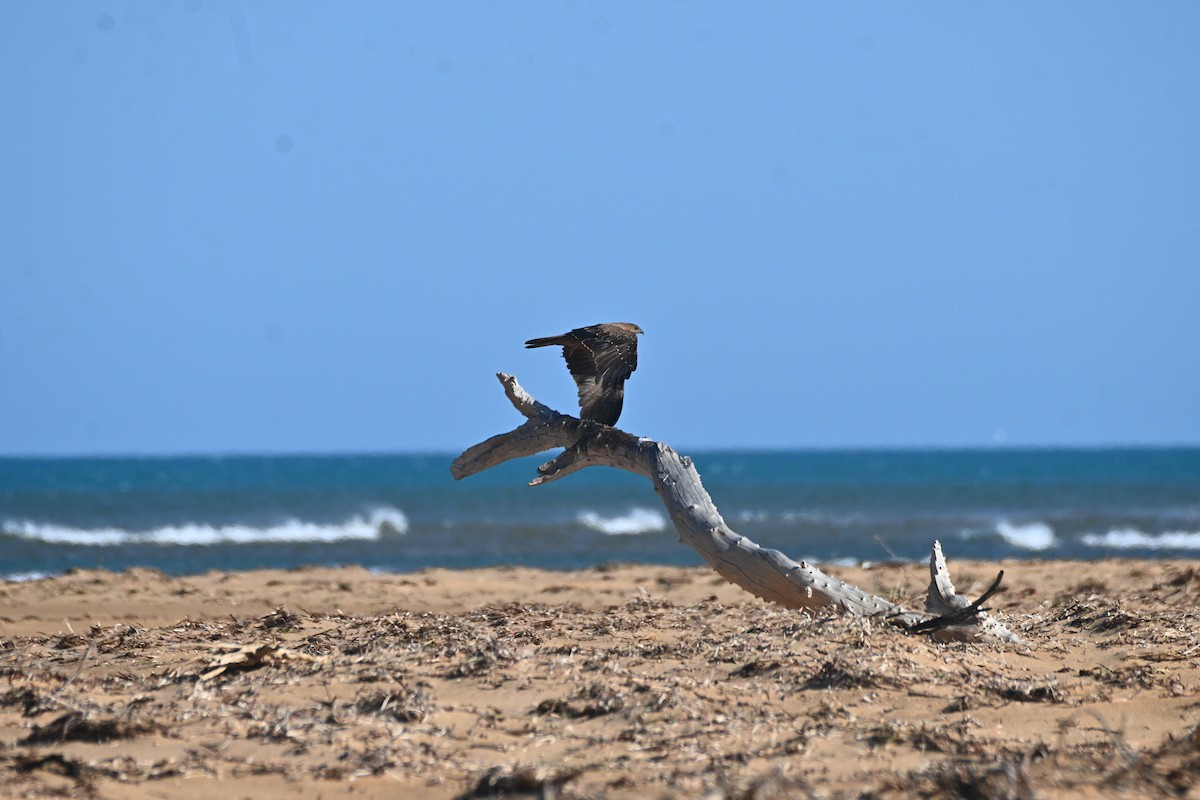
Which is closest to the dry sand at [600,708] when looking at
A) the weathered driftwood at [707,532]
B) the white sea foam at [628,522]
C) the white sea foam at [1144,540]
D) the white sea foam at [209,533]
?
the weathered driftwood at [707,532]

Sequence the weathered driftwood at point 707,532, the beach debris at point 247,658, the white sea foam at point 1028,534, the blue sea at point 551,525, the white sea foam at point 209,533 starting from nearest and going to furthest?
the beach debris at point 247,658, the weathered driftwood at point 707,532, the blue sea at point 551,525, the white sea foam at point 1028,534, the white sea foam at point 209,533

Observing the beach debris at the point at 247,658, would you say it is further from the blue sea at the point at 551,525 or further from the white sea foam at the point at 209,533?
the white sea foam at the point at 209,533

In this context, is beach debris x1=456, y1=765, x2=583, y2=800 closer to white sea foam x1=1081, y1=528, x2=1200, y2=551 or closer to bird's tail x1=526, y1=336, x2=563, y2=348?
bird's tail x1=526, y1=336, x2=563, y2=348

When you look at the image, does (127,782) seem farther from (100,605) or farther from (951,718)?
(100,605)

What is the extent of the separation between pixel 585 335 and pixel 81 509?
25456 millimetres

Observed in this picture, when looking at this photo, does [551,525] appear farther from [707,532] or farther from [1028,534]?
[707,532]

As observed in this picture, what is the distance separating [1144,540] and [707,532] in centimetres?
1570

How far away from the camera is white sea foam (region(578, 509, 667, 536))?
22.2 meters

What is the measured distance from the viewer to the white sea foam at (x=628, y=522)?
22156 mm

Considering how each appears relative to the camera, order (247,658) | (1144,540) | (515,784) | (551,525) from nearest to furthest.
Result: (515,784) → (247,658) → (1144,540) → (551,525)

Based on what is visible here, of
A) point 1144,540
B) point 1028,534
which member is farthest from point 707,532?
point 1028,534

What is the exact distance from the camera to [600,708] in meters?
4.29

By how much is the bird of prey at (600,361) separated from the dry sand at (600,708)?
1205mm

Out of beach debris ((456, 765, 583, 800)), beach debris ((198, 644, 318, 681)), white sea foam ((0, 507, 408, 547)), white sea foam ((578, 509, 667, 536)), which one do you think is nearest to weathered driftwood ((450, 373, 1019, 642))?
beach debris ((198, 644, 318, 681))
